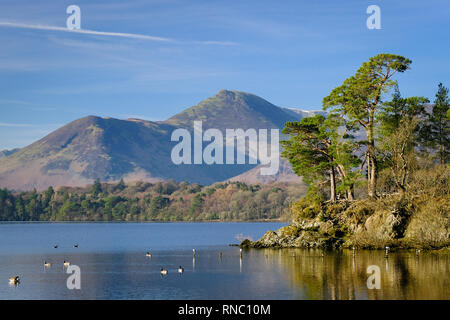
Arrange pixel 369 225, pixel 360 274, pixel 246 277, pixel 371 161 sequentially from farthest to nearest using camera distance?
1. pixel 371 161
2. pixel 369 225
3. pixel 246 277
4. pixel 360 274

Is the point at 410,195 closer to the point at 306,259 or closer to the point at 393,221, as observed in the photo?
the point at 393,221

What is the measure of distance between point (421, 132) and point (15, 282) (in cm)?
5344

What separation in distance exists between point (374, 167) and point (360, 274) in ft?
90.6

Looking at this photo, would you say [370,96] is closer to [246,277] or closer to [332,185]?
[332,185]

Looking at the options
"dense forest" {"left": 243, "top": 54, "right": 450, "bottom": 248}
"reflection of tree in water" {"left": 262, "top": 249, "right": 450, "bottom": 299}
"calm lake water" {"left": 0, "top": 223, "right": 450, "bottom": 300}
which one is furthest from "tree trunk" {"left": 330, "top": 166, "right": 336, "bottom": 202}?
"reflection of tree in water" {"left": 262, "top": 249, "right": 450, "bottom": 299}

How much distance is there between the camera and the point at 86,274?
60875 mm

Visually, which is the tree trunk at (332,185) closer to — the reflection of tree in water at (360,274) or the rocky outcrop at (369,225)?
the rocky outcrop at (369,225)

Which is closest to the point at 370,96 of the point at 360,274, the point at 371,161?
the point at 371,161

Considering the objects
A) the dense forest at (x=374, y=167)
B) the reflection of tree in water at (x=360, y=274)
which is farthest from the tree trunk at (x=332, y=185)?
the reflection of tree in water at (x=360, y=274)

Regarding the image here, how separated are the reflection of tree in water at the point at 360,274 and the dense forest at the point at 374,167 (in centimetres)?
424

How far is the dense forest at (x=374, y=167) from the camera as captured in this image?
7219cm

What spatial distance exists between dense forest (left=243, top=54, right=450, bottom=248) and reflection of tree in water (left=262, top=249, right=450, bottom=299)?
167 inches

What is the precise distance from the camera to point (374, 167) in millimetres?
78312

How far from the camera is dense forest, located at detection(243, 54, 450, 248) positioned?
72188 millimetres
